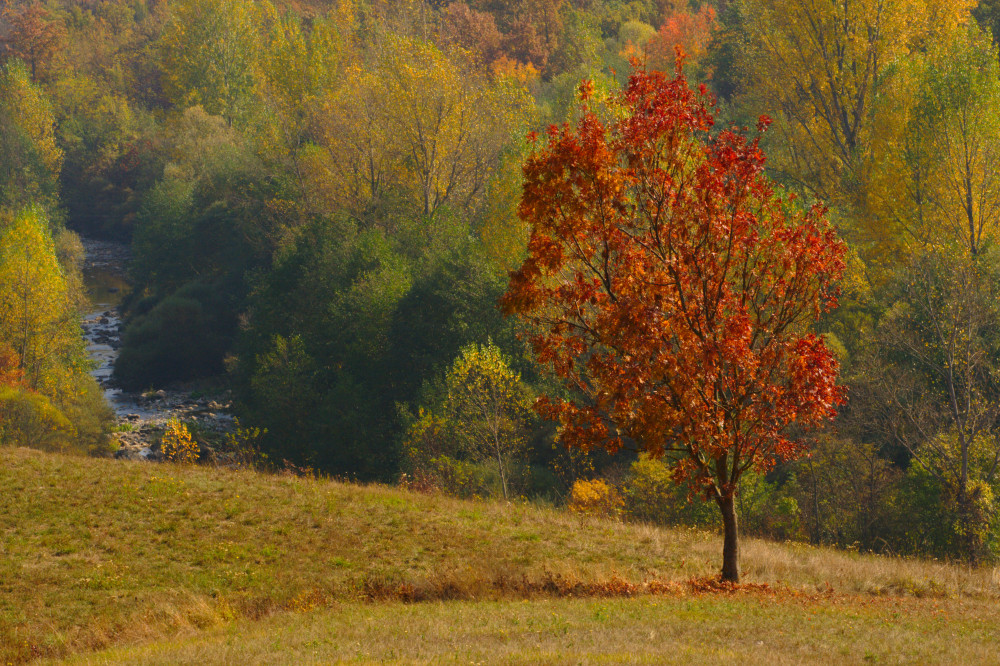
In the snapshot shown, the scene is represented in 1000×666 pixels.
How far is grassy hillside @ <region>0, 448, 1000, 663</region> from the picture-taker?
45.2 feet

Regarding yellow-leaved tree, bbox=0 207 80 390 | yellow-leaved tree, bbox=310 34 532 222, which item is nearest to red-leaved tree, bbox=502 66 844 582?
yellow-leaved tree, bbox=310 34 532 222

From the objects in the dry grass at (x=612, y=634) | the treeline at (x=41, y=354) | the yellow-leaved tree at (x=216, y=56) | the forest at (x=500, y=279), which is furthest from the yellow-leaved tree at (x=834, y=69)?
the yellow-leaved tree at (x=216, y=56)

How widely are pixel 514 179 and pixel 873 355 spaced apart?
2101 centimetres

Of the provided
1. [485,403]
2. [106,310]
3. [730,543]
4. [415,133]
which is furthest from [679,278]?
[106,310]

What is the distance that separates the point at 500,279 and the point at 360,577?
2923 cm

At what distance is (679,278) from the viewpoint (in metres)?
15.1

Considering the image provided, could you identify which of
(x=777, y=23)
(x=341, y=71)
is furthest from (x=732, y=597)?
(x=341, y=71)

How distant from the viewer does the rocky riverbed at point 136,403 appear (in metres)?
50.7

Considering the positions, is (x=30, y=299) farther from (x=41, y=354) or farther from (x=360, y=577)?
(x=360, y=577)

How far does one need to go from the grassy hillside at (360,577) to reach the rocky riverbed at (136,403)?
25.5m

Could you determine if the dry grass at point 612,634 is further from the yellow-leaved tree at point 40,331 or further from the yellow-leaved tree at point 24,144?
the yellow-leaved tree at point 24,144

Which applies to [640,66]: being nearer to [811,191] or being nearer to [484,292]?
[484,292]

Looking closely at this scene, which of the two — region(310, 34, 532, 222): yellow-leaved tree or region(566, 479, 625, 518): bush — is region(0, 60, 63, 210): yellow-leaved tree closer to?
region(310, 34, 532, 222): yellow-leaved tree

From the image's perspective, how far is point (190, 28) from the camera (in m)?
93.6
